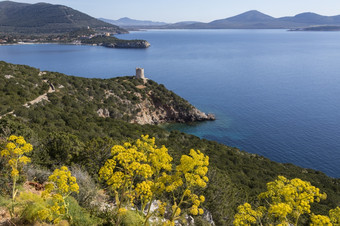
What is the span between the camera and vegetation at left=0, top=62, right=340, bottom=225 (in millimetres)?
10883

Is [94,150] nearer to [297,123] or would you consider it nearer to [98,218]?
[98,218]

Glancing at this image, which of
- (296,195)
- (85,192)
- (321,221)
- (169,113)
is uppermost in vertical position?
(296,195)

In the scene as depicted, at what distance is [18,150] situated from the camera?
5809 millimetres

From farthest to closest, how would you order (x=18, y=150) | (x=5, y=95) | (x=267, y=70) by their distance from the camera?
(x=267, y=70) < (x=5, y=95) < (x=18, y=150)

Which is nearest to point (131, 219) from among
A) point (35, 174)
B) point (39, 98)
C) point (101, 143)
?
point (35, 174)

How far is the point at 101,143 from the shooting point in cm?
1352

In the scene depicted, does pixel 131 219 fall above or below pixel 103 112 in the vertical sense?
above

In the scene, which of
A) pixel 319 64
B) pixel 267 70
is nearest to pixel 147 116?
pixel 267 70

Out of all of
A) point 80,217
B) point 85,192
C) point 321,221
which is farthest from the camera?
point 85,192

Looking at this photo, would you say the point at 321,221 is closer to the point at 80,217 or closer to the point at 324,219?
the point at 324,219

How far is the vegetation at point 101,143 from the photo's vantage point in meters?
10.9

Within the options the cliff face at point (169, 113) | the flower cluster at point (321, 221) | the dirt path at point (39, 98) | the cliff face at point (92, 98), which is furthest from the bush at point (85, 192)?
the cliff face at point (169, 113)

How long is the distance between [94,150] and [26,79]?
1211 inches

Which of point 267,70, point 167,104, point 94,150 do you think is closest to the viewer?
point 94,150
